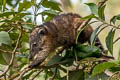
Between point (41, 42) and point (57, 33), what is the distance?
212mm

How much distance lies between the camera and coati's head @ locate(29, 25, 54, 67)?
3053 millimetres

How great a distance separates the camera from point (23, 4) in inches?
88.2

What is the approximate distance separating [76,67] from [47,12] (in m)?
0.50

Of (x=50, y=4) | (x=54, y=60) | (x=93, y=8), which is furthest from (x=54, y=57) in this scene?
(x=93, y=8)

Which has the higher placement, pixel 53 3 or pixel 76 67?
pixel 53 3

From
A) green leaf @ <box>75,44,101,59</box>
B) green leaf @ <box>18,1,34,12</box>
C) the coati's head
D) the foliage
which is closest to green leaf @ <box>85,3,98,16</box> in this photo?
the foliage

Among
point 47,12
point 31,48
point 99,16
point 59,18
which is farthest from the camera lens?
point 59,18

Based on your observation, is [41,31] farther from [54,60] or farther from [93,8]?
[93,8]

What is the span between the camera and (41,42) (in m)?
3.29

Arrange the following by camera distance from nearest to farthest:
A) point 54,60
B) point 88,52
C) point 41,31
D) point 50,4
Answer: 1. point 88,52
2. point 54,60
3. point 50,4
4. point 41,31

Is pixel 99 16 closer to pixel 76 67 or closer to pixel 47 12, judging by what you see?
pixel 76 67

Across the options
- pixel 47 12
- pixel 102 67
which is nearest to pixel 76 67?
pixel 47 12

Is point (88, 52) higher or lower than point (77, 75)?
higher

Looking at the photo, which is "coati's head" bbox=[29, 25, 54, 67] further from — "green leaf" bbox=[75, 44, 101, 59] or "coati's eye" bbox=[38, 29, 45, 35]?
"green leaf" bbox=[75, 44, 101, 59]
